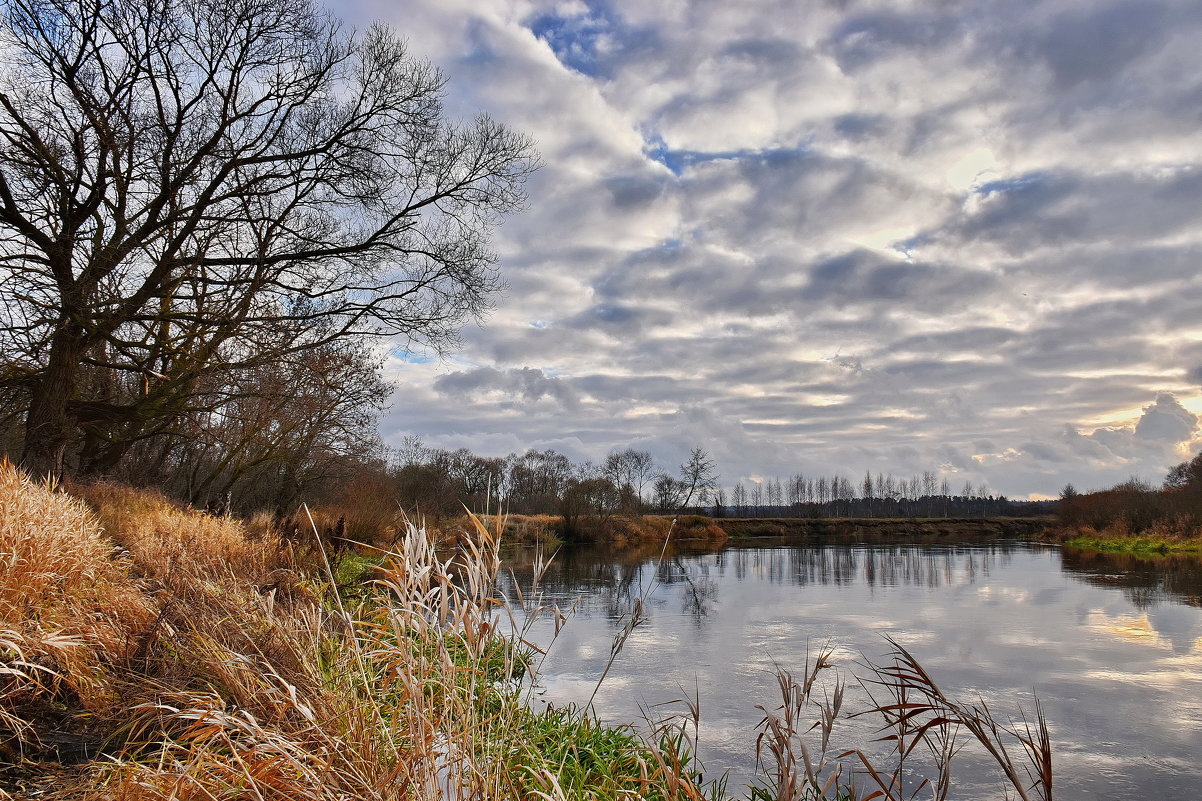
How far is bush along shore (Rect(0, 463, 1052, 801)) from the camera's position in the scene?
2498 mm

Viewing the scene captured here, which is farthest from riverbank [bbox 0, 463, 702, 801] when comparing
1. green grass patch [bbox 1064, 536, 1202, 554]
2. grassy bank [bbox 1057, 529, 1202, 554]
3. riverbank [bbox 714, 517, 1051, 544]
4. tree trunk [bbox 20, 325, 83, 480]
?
riverbank [bbox 714, 517, 1051, 544]

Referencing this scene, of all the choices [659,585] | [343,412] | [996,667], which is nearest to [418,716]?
[996,667]

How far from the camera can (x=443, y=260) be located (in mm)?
13625

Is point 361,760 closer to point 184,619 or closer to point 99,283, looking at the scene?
point 184,619

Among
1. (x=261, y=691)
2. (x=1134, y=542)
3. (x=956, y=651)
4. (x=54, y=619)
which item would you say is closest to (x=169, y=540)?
(x=54, y=619)

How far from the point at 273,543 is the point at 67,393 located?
402cm

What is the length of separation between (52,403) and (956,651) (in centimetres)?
1315

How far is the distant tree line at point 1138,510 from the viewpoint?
105 feet

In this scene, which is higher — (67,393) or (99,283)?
(99,283)

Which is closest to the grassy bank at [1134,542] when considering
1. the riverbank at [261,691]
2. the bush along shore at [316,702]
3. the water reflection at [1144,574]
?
the water reflection at [1144,574]

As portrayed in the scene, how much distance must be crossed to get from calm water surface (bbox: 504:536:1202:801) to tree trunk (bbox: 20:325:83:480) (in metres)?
7.17

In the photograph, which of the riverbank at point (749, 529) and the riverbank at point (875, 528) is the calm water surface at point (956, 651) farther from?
the riverbank at point (875, 528)

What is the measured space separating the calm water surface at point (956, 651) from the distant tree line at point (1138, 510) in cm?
1458

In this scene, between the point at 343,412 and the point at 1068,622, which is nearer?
the point at 1068,622
